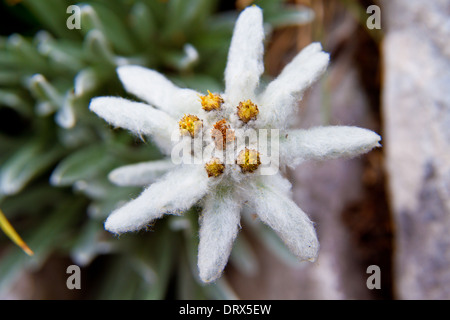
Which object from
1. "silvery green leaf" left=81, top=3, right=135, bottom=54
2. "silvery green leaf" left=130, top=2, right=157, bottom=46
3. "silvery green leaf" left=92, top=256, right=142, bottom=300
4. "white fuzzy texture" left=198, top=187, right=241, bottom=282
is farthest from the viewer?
"silvery green leaf" left=92, top=256, right=142, bottom=300

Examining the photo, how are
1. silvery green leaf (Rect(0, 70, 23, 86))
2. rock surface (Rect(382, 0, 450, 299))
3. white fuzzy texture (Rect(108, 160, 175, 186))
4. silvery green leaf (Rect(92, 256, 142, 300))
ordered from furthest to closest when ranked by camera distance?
1. silvery green leaf (Rect(92, 256, 142, 300))
2. silvery green leaf (Rect(0, 70, 23, 86))
3. rock surface (Rect(382, 0, 450, 299))
4. white fuzzy texture (Rect(108, 160, 175, 186))

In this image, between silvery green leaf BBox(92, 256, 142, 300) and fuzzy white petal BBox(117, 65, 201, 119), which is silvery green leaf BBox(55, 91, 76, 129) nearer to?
fuzzy white petal BBox(117, 65, 201, 119)

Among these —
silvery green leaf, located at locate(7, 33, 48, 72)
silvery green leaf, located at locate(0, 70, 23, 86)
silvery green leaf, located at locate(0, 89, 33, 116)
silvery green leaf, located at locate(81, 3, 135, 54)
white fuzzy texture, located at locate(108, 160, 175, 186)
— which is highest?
silvery green leaf, located at locate(81, 3, 135, 54)

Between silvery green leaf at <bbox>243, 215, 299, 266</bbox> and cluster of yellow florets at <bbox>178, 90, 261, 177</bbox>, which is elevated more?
cluster of yellow florets at <bbox>178, 90, 261, 177</bbox>

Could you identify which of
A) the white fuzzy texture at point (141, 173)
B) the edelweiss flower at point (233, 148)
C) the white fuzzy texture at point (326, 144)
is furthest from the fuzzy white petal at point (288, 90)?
the white fuzzy texture at point (141, 173)

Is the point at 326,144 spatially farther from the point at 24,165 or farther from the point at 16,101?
the point at 16,101

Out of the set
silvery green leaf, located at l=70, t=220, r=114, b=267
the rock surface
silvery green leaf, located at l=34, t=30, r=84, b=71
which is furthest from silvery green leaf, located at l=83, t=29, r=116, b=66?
the rock surface

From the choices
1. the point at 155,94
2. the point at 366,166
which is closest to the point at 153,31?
the point at 155,94
